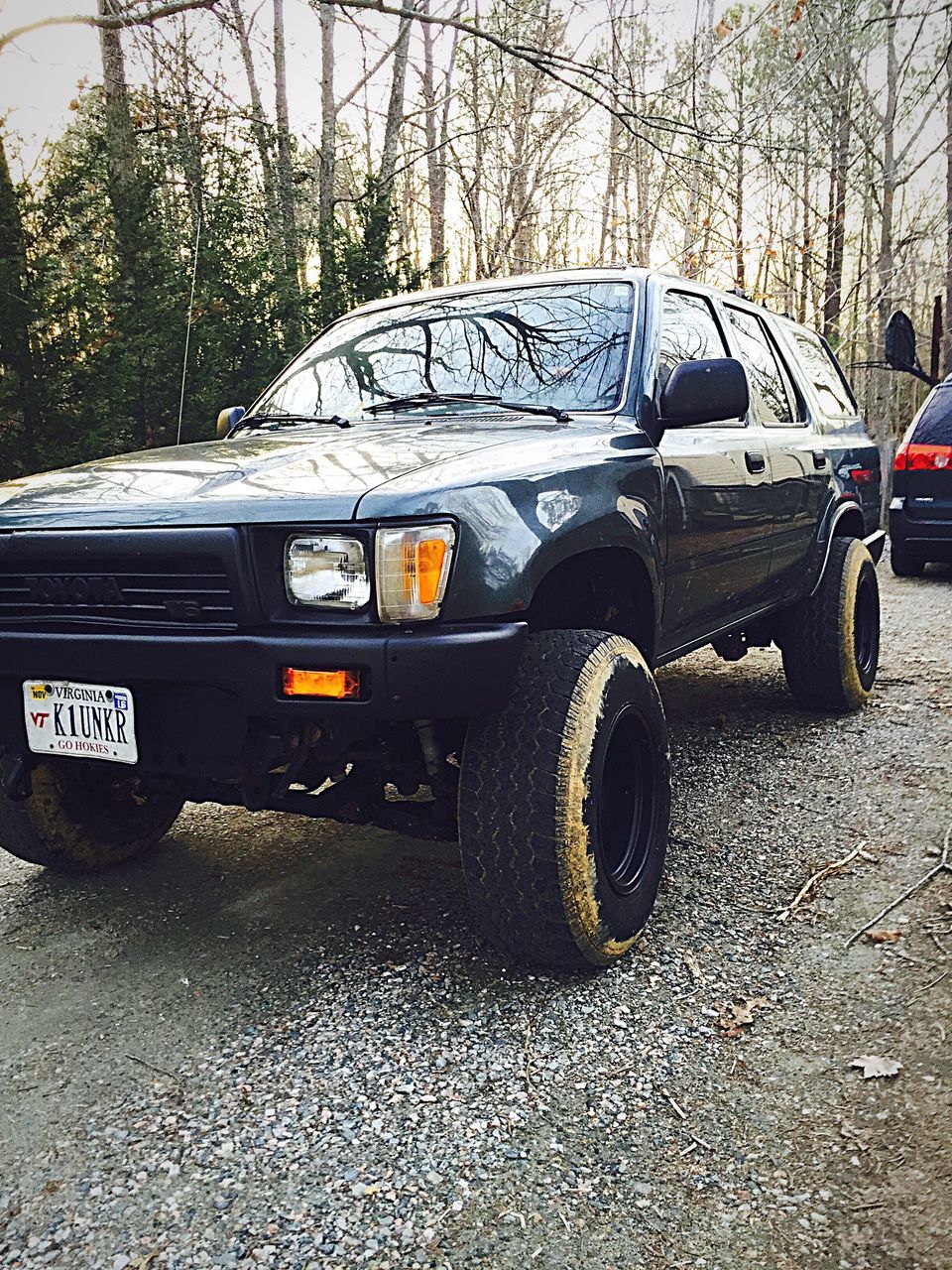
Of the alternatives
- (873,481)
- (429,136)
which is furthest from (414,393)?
(429,136)

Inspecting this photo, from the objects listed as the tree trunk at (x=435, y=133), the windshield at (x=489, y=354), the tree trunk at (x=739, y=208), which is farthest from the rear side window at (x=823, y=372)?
the tree trunk at (x=435, y=133)

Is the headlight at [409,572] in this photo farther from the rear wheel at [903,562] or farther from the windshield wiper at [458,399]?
the rear wheel at [903,562]

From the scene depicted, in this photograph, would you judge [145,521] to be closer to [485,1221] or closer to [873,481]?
[485,1221]

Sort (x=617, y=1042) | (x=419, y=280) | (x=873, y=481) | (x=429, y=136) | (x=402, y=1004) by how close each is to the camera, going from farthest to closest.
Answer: (x=429, y=136) → (x=419, y=280) → (x=873, y=481) → (x=402, y=1004) → (x=617, y=1042)

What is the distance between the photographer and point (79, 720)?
2.40m

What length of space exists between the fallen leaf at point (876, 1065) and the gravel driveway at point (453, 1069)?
0.07 ft

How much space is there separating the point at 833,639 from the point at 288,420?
266cm

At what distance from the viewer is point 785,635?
15.4 feet

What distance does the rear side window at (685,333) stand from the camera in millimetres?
3270

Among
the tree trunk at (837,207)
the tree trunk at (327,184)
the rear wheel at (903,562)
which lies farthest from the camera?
the tree trunk at (837,207)

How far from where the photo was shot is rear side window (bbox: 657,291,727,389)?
10.7 ft

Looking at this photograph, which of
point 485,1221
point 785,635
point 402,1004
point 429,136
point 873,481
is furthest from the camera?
point 429,136

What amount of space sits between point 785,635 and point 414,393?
7.61 feet

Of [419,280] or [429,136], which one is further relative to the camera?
[429,136]
